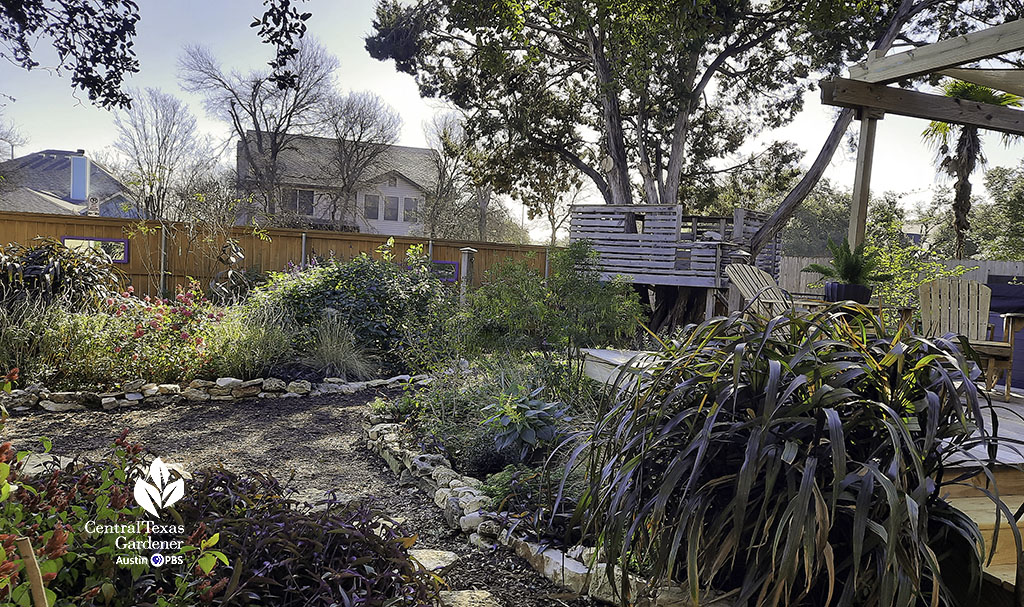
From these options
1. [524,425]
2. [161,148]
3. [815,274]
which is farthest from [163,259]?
[815,274]

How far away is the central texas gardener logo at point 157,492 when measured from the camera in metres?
1.56

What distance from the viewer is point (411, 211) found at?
24.8 m

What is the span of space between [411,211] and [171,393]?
2003cm

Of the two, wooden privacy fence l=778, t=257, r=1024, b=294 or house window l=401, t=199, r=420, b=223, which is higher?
house window l=401, t=199, r=420, b=223

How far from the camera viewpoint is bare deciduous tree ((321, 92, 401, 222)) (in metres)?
21.8

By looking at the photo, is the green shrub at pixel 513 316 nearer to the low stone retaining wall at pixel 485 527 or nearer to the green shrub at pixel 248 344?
the low stone retaining wall at pixel 485 527

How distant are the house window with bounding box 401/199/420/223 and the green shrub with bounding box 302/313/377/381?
18.4m

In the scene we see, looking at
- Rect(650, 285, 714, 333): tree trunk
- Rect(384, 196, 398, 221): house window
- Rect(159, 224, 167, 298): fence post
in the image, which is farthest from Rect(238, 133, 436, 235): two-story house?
Rect(650, 285, 714, 333): tree trunk

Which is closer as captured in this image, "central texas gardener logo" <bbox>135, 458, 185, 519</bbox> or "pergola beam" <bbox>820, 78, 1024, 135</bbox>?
"central texas gardener logo" <bbox>135, 458, 185, 519</bbox>

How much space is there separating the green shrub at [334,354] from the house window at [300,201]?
55.7 feet

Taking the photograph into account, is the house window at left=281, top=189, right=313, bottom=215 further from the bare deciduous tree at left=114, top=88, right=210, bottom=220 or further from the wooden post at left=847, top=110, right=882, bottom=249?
the wooden post at left=847, top=110, right=882, bottom=249

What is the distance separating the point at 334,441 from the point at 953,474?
3674mm

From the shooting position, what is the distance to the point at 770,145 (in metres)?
13.8

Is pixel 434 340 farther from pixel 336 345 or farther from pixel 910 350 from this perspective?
pixel 910 350
